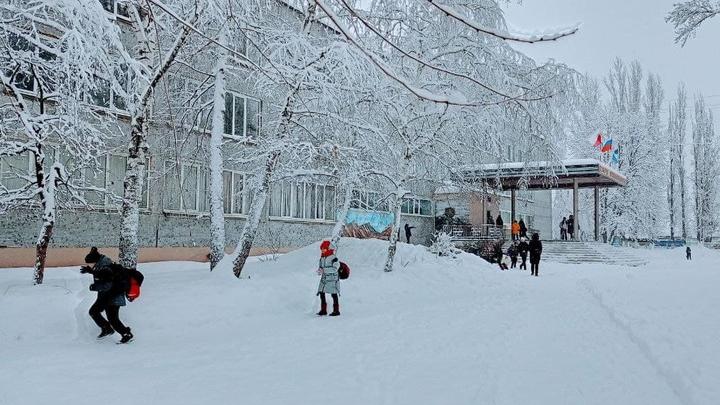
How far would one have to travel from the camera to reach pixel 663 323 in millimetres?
8133

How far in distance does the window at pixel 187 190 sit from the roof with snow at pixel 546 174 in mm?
8428

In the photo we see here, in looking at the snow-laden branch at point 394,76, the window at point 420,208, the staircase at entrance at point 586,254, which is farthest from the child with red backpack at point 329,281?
the window at point 420,208

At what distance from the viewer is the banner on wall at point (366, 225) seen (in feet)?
75.9

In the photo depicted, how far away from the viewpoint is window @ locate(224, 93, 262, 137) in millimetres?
19297

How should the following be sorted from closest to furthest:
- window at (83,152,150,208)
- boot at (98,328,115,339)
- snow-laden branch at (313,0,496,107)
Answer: snow-laden branch at (313,0,496,107) < boot at (98,328,115,339) < window at (83,152,150,208)

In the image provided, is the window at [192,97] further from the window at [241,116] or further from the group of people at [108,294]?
the group of people at [108,294]

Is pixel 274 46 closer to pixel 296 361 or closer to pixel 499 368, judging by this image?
pixel 296 361

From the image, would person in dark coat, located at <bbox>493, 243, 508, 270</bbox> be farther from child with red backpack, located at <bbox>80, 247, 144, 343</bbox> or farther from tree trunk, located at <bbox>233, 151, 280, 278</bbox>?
child with red backpack, located at <bbox>80, 247, 144, 343</bbox>

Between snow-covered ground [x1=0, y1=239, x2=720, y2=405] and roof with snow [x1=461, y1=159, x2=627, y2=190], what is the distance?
Answer: 418 centimetres

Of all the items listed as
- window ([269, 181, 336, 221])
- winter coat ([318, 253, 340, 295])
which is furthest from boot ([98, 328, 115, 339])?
window ([269, 181, 336, 221])

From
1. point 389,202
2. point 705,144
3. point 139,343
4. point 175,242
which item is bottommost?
point 139,343

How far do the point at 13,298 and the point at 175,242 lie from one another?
8543 mm

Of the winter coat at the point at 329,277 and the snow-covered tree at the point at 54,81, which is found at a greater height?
the snow-covered tree at the point at 54,81

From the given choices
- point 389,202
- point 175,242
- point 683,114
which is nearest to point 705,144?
point 683,114
